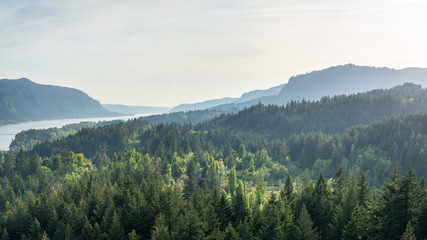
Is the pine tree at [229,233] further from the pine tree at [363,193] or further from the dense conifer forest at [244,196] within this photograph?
the pine tree at [363,193]

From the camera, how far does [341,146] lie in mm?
163875

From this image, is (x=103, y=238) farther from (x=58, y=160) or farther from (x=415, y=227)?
(x=58, y=160)

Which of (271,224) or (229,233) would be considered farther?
(229,233)

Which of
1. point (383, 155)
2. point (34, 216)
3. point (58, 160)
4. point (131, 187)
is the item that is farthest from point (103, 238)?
point (383, 155)

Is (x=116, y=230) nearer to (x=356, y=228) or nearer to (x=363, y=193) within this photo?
(x=356, y=228)

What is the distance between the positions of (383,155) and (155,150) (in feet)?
382

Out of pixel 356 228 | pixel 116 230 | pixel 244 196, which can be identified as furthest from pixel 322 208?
pixel 116 230

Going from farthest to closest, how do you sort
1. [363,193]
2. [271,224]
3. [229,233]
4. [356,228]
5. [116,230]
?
[116,230]
[363,193]
[229,233]
[271,224]
[356,228]

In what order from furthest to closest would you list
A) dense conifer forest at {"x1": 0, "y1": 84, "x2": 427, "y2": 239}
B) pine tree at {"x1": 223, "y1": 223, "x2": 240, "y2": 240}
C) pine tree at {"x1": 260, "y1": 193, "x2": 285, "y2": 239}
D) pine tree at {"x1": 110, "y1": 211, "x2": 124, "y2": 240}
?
pine tree at {"x1": 110, "y1": 211, "x2": 124, "y2": 240}, pine tree at {"x1": 223, "y1": 223, "x2": 240, "y2": 240}, pine tree at {"x1": 260, "y1": 193, "x2": 285, "y2": 239}, dense conifer forest at {"x1": 0, "y1": 84, "x2": 427, "y2": 239}

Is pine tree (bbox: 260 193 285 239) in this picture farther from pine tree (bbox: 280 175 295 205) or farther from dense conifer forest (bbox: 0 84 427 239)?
pine tree (bbox: 280 175 295 205)

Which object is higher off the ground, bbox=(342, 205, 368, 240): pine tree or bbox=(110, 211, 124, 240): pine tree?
bbox=(342, 205, 368, 240): pine tree

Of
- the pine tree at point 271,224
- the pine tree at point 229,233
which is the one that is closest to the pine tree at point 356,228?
the pine tree at point 271,224

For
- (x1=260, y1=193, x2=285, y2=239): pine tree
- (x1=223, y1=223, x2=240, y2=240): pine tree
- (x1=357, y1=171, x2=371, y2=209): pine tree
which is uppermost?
(x1=357, y1=171, x2=371, y2=209): pine tree

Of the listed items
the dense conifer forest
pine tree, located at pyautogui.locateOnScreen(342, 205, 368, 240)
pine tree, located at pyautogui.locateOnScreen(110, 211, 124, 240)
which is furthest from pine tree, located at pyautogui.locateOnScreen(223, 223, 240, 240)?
pine tree, located at pyautogui.locateOnScreen(110, 211, 124, 240)
